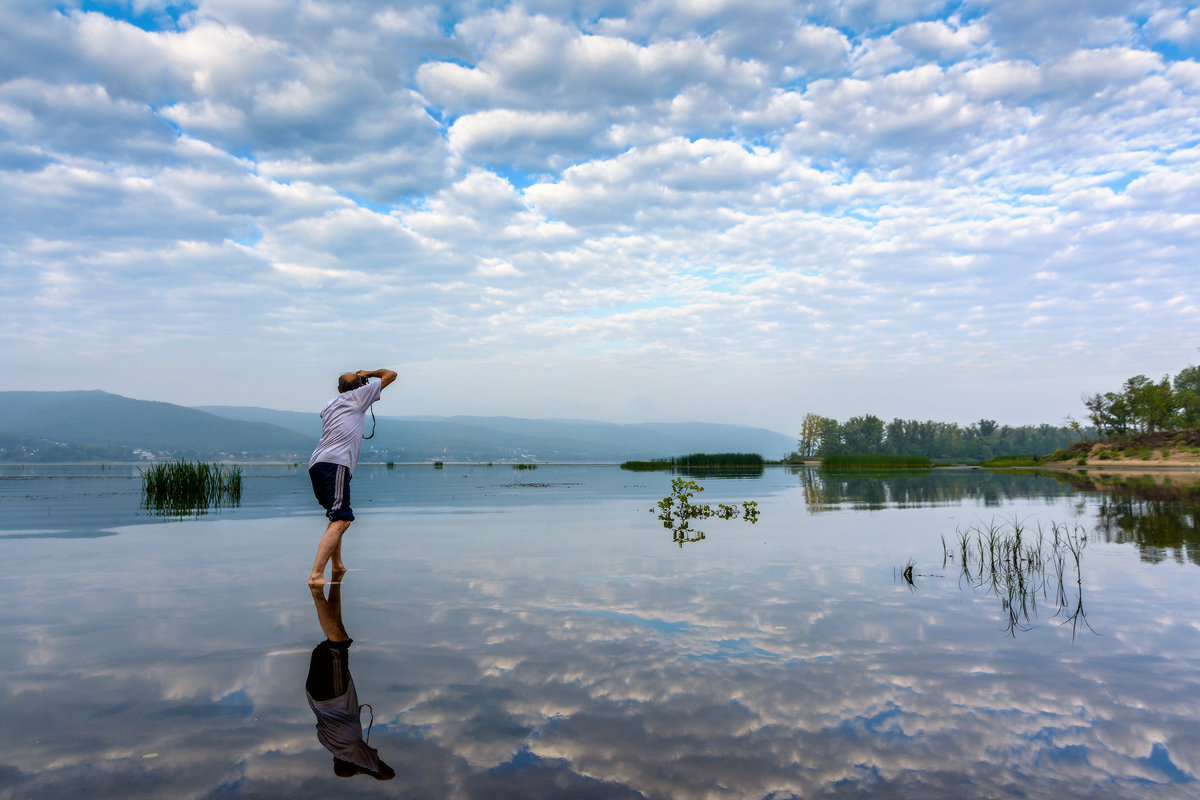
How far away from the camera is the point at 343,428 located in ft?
29.6

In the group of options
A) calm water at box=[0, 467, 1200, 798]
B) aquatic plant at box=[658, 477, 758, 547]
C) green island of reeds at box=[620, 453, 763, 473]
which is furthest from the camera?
green island of reeds at box=[620, 453, 763, 473]

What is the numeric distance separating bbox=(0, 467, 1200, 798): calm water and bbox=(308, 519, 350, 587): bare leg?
45 cm

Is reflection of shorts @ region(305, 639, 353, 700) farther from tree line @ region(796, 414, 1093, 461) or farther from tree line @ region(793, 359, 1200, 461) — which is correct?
tree line @ region(796, 414, 1093, 461)

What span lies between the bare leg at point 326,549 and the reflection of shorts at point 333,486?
11cm

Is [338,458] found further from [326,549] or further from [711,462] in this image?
[711,462]

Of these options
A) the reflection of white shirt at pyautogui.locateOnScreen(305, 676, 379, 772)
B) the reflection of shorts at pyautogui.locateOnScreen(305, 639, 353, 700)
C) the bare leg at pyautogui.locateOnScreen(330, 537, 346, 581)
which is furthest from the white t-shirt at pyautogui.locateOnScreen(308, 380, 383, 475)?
the reflection of white shirt at pyautogui.locateOnScreen(305, 676, 379, 772)

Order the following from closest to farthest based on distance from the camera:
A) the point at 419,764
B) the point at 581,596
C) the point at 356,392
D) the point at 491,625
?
the point at 419,764, the point at 491,625, the point at 581,596, the point at 356,392

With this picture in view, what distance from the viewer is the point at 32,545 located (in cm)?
1228

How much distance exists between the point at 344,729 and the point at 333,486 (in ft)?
17.3

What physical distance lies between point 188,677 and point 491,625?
2.45m

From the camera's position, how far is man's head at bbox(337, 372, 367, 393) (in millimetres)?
9422

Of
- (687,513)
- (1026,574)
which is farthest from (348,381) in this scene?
(687,513)

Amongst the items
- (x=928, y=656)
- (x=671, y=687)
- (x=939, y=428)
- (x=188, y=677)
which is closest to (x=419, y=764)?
(x=671, y=687)

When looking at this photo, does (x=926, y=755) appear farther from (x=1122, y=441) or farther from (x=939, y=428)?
(x=939, y=428)
